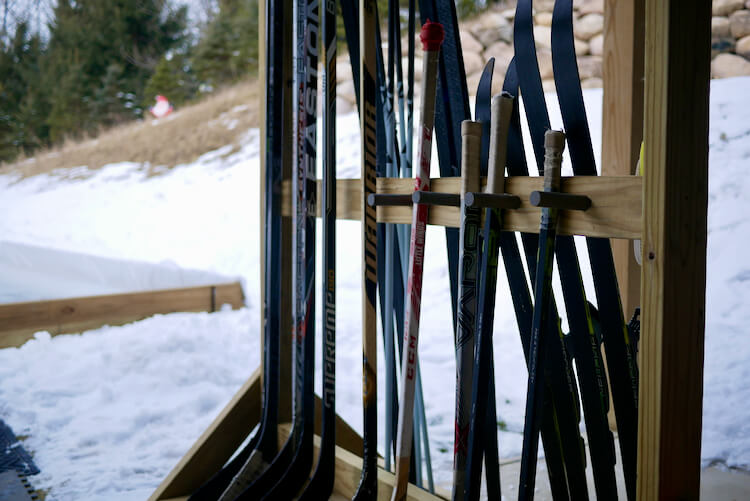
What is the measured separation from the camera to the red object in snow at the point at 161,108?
36.4 feet

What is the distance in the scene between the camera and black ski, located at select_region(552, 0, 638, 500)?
994 millimetres

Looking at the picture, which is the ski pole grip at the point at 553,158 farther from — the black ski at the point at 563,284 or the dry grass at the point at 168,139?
the dry grass at the point at 168,139

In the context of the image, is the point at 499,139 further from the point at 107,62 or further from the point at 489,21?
the point at 107,62

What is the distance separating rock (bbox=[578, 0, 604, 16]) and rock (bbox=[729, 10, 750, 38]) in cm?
167

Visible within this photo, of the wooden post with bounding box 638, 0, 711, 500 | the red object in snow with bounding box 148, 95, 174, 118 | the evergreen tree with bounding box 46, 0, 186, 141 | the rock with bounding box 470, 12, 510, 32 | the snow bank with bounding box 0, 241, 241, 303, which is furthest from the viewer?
the evergreen tree with bounding box 46, 0, 186, 141

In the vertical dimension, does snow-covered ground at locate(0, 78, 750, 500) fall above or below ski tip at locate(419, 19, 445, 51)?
below

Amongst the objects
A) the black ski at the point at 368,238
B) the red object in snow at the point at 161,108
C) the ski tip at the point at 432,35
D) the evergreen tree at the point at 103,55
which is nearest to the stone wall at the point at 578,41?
the black ski at the point at 368,238

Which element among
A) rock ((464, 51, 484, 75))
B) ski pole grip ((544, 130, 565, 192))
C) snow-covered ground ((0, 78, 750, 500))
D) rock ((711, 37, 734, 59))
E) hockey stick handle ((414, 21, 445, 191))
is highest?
rock ((464, 51, 484, 75))

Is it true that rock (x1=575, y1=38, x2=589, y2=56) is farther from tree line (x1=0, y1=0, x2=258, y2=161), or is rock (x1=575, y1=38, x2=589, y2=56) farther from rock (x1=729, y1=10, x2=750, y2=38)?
tree line (x1=0, y1=0, x2=258, y2=161)

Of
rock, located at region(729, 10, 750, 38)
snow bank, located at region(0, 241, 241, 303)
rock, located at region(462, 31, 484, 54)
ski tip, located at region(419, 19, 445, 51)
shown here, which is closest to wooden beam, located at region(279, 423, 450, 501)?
ski tip, located at region(419, 19, 445, 51)

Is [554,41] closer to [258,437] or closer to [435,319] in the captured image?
[258,437]

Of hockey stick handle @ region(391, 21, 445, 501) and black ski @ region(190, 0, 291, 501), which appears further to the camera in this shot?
black ski @ region(190, 0, 291, 501)

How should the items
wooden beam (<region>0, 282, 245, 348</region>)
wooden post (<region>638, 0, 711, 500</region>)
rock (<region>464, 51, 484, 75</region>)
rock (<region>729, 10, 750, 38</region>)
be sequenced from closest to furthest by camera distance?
wooden post (<region>638, 0, 711, 500</region>) → wooden beam (<region>0, 282, 245, 348</region>) → rock (<region>729, 10, 750, 38</region>) → rock (<region>464, 51, 484, 75</region>)

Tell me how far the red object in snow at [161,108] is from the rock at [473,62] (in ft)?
19.3
